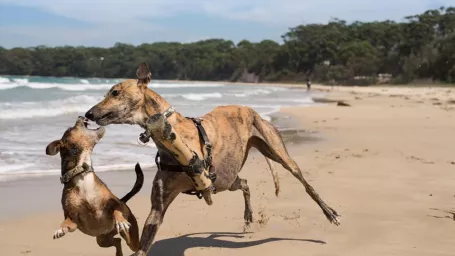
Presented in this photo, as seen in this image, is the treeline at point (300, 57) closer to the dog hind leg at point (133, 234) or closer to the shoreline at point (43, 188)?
the shoreline at point (43, 188)

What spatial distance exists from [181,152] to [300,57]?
4511 inches

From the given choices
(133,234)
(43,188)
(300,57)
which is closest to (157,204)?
(133,234)

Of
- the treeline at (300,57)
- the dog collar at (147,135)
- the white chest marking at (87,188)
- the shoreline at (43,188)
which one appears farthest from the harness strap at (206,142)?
the treeline at (300,57)

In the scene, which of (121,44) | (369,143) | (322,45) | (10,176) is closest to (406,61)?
(322,45)

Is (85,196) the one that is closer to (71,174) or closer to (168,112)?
(71,174)

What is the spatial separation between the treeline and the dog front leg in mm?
67796

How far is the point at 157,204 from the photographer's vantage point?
4.03 m

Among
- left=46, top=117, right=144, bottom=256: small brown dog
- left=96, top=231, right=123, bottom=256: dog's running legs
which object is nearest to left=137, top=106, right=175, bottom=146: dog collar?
left=46, top=117, right=144, bottom=256: small brown dog

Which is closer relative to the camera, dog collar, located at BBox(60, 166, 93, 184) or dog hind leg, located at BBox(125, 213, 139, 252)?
dog collar, located at BBox(60, 166, 93, 184)

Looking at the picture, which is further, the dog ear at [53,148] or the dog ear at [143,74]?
the dog ear at [53,148]

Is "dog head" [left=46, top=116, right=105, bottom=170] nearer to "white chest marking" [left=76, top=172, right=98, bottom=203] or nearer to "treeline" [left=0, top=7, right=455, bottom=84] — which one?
"white chest marking" [left=76, top=172, right=98, bottom=203]

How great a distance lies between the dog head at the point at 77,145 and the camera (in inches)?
163

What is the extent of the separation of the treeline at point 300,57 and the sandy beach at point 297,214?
62578 millimetres

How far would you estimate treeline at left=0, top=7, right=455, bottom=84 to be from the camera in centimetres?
8100
